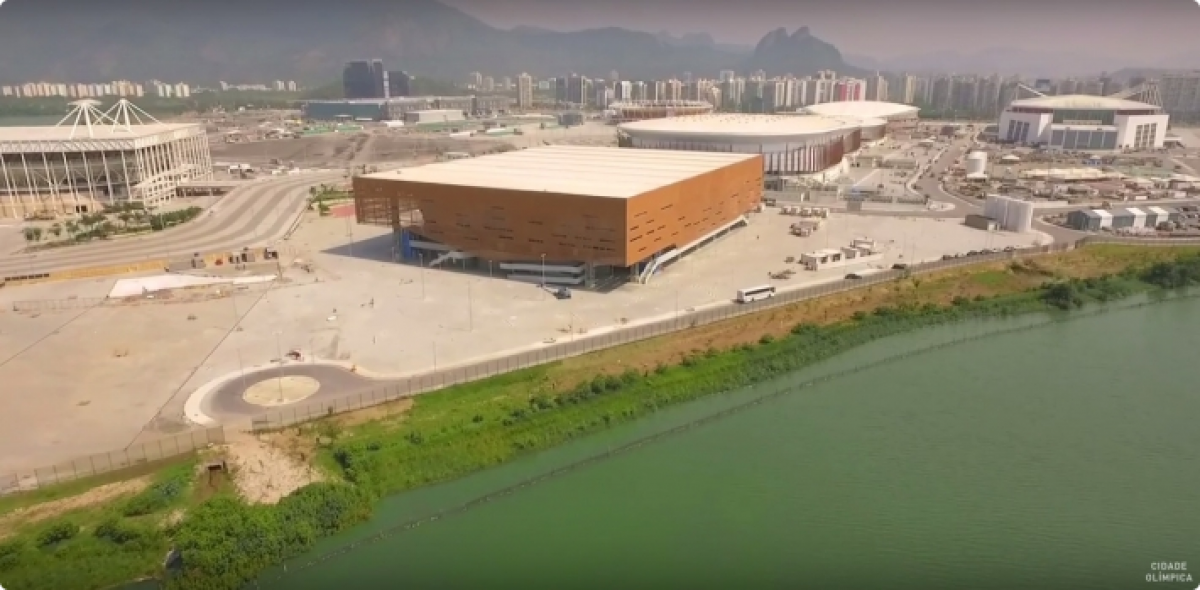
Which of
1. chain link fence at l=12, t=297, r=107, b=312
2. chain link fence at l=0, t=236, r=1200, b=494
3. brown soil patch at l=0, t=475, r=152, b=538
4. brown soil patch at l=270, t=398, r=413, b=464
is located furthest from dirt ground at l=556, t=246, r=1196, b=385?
chain link fence at l=12, t=297, r=107, b=312

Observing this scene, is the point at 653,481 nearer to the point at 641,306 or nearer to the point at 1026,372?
the point at 641,306

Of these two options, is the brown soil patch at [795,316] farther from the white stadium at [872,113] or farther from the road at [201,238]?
the white stadium at [872,113]

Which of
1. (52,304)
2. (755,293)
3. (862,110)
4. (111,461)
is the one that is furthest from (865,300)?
(862,110)

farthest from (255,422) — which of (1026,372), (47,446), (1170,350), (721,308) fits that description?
(1170,350)

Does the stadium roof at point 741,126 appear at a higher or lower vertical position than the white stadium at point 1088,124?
higher

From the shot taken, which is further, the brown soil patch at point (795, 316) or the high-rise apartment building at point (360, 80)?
the high-rise apartment building at point (360, 80)

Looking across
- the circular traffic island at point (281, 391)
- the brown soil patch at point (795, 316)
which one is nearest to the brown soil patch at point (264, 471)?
the circular traffic island at point (281, 391)

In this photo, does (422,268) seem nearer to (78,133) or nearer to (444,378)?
(444,378)

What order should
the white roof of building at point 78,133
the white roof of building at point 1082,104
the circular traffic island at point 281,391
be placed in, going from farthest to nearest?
the white roof of building at point 1082,104
the white roof of building at point 78,133
the circular traffic island at point 281,391

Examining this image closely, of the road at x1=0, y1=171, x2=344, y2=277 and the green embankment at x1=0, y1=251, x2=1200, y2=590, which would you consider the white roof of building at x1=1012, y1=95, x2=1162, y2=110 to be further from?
the road at x1=0, y1=171, x2=344, y2=277
